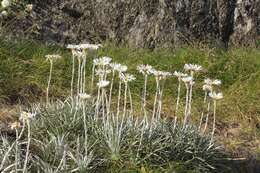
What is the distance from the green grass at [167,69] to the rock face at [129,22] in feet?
1.20

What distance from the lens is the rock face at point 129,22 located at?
8328mm

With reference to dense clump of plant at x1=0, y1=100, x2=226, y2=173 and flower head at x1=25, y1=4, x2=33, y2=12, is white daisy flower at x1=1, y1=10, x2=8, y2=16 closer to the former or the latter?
flower head at x1=25, y1=4, x2=33, y2=12

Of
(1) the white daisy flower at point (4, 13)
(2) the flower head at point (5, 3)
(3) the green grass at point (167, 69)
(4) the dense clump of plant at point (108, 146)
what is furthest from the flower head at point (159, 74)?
(1) the white daisy flower at point (4, 13)

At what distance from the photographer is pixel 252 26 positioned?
346 inches

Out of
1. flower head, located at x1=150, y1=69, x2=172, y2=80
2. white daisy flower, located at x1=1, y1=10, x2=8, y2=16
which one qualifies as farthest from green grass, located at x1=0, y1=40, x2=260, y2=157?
flower head, located at x1=150, y1=69, x2=172, y2=80

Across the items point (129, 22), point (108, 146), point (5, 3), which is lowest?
point (108, 146)

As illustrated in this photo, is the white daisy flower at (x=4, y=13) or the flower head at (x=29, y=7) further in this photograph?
the flower head at (x=29, y=7)

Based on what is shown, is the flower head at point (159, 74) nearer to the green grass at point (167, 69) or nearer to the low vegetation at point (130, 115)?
the low vegetation at point (130, 115)

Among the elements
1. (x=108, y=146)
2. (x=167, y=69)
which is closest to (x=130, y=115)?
(x=108, y=146)

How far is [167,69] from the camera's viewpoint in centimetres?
738

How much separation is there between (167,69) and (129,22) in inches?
53.0

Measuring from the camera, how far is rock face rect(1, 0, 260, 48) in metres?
8.33

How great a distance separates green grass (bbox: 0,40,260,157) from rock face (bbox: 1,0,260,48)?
0.37 meters

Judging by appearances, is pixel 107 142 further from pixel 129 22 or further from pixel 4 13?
pixel 129 22
